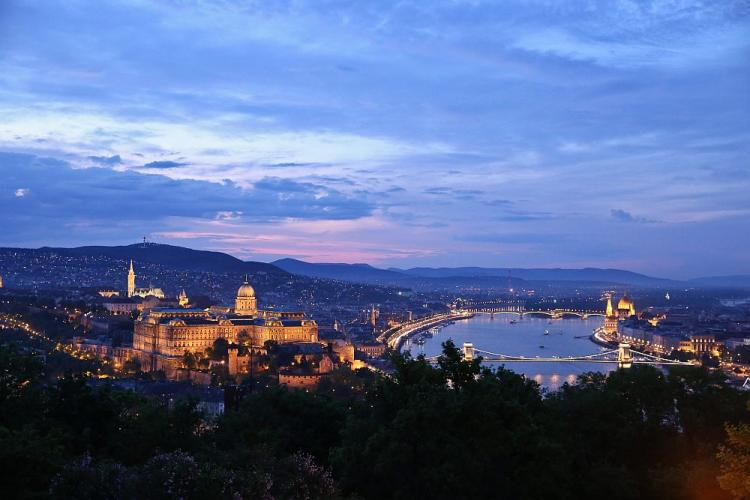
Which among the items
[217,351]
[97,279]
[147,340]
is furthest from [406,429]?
[97,279]

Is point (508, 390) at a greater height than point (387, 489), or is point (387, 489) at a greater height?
point (508, 390)

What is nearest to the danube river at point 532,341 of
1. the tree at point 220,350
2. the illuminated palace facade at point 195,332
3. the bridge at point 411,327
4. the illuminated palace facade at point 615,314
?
the bridge at point 411,327

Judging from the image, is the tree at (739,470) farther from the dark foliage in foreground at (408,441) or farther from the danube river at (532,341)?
the danube river at (532,341)

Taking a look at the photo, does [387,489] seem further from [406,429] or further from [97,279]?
[97,279]

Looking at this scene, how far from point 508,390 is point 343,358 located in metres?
41.2

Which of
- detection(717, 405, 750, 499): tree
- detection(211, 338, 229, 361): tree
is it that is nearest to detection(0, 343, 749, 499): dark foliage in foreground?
detection(717, 405, 750, 499): tree

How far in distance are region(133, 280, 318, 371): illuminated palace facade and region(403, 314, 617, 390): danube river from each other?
8.98 meters

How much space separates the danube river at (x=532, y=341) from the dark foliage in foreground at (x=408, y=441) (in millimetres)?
29037

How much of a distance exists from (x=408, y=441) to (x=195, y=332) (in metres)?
45.9

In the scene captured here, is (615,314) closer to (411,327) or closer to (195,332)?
(411,327)

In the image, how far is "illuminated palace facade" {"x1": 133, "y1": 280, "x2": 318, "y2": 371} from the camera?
170ft

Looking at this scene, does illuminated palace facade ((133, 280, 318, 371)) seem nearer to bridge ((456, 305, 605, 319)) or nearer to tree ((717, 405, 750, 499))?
tree ((717, 405, 750, 499))

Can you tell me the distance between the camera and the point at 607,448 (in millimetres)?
12102

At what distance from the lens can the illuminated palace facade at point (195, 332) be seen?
170 feet
